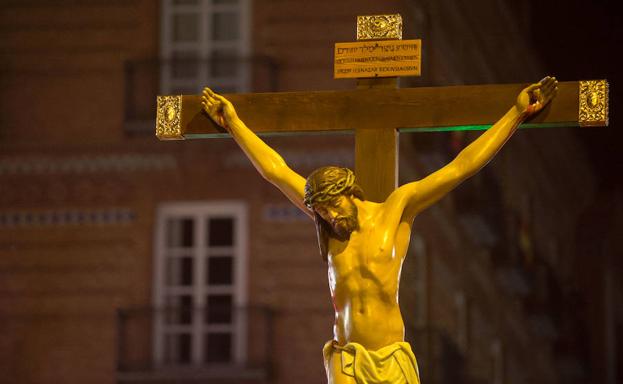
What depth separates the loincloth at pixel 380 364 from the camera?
5273 mm

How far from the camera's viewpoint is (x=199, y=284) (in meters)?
13.9

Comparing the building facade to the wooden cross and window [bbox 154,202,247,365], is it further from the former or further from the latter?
the wooden cross

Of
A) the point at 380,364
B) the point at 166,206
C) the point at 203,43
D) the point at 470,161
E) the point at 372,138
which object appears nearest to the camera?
the point at 380,364

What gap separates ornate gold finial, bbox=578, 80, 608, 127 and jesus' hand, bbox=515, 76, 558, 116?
10 centimetres

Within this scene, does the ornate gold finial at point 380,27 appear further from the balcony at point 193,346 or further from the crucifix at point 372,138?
the balcony at point 193,346

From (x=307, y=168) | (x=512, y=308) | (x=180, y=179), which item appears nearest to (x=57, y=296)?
(x=180, y=179)

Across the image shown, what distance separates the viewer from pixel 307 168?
13.6 m

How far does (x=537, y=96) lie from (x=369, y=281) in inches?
33.7

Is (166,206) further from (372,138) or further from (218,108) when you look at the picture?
(372,138)

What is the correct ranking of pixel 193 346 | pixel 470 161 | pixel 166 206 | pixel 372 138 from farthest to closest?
1. pixel 166 206
2. pixel 193 346
3. pixel 372 138
4. pixel 470 161

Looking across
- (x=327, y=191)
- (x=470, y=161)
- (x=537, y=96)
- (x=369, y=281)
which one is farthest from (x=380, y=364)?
(x=537, y=96)

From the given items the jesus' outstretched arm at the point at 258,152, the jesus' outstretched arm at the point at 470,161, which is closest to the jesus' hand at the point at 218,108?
the jesus' outstretched arm at the point at 258,152

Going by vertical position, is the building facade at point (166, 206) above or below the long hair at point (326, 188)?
above

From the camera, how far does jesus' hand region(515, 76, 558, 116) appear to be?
5559mm
